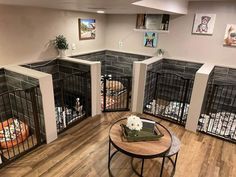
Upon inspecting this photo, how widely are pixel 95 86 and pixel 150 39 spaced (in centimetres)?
222

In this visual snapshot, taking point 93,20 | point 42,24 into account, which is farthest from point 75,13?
point 42,24

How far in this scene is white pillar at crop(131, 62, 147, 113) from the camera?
3750 millimetres

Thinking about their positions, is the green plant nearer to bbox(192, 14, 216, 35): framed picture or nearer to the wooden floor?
the wooden floor

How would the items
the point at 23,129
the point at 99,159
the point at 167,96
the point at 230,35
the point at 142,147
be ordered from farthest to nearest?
the point at 167,96, the point at 230,35, the point at 23,129, the point at 99,159, the point at 142,147

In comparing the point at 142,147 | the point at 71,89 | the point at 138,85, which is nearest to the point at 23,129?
the point at 71,89

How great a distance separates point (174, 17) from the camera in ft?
14.4

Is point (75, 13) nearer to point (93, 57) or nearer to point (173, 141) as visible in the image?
point (93, 57)

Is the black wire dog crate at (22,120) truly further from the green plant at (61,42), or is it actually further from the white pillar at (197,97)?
the white pillar at (197,97)

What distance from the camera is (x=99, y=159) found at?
107 inches

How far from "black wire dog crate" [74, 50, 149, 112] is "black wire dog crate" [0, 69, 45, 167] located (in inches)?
61.0

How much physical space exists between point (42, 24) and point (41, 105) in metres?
1.88

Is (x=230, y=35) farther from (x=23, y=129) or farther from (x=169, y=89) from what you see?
(x=23, y=129)

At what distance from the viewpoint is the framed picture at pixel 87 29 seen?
4513mm

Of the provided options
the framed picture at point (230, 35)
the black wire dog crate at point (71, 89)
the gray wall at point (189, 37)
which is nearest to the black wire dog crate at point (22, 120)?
the black wire dog crate at point (71, 89)
